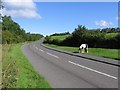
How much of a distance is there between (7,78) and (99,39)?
46548 millimetres

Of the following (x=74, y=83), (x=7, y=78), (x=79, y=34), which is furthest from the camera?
(x=79, y=34)

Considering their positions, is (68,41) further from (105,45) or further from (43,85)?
(43,85)

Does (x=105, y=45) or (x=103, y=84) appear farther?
(x=105, y=45)

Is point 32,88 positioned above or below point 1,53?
below

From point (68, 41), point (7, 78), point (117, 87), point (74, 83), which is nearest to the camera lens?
point (7, 78)

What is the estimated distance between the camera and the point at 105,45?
52438 mm

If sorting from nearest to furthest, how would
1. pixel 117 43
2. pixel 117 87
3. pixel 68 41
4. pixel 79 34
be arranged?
pixel 117 87 < pixel 117 43 < pixel 79 34 < pixel 68 41

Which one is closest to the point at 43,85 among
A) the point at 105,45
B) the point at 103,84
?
the point at 103,84

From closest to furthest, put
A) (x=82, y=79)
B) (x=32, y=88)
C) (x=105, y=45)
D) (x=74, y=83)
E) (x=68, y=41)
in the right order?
(x=32, y=88) → (x=74, y=83) → (x=82, y=79) → (x=105, y=45) → (x=68, y=41)

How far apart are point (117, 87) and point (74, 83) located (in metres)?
2.23

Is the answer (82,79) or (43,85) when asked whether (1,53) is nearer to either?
(43,85)

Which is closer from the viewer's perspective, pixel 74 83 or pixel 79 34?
pixel 74 83

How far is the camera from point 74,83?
14.7 meters

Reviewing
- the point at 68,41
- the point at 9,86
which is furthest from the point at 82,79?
the point at 68,41
